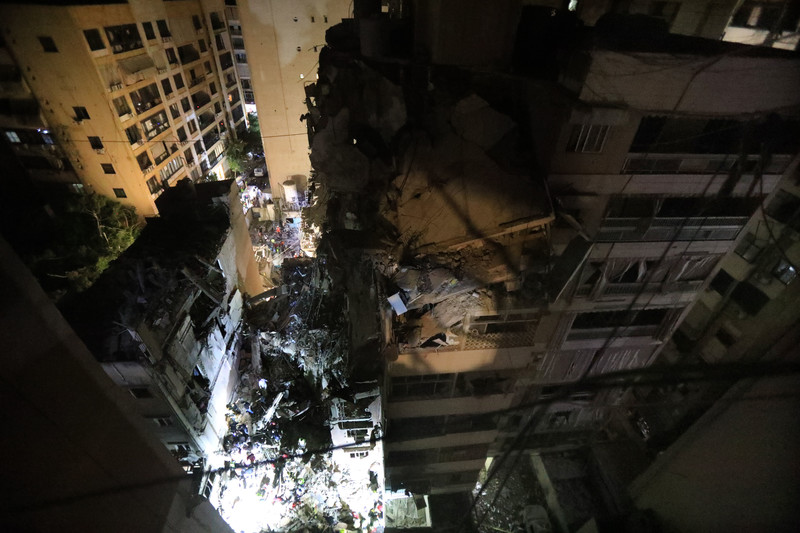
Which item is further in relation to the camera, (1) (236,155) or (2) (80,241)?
(1) (236,155)

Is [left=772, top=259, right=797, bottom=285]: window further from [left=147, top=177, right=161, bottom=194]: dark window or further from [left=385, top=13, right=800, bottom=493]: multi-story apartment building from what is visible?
[left=147, top=177, right=161, bottom=194]: dark window

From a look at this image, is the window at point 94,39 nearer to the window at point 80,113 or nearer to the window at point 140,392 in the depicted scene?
the window at point 80,113

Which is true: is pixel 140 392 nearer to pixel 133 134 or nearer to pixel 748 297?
pixel 133 134

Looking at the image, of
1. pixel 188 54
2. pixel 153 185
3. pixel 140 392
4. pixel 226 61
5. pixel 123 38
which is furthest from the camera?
pixel 226 61

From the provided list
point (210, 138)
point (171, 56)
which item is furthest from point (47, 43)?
point (210, 138)

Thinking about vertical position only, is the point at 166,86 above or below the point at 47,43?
above


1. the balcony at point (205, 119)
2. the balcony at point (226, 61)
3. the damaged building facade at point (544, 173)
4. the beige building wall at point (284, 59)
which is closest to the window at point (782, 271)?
the damaged building facade at point (544, 173)

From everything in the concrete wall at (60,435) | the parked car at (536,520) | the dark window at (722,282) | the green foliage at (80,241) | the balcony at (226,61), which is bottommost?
the concrete wall at (60,435)
